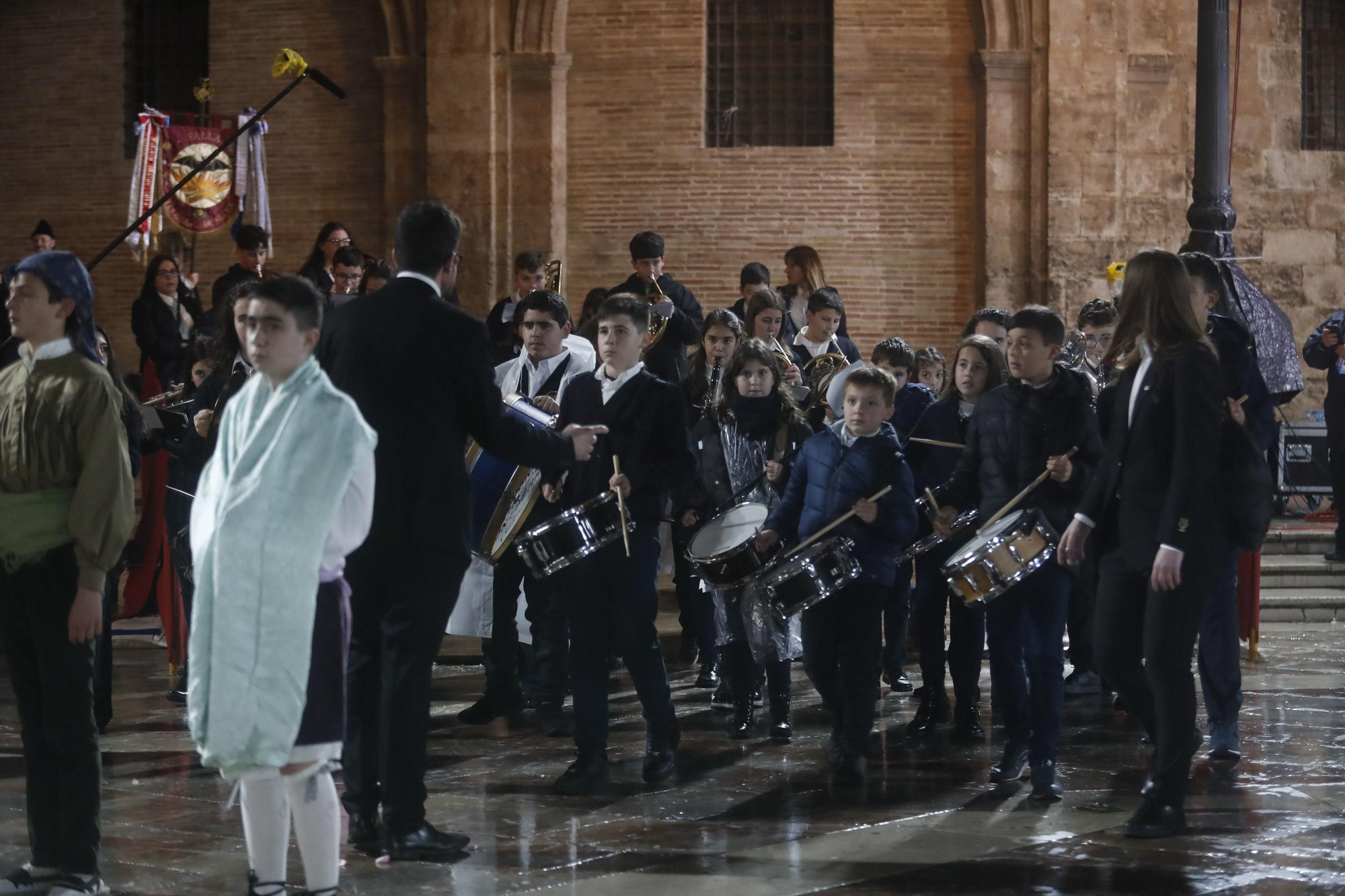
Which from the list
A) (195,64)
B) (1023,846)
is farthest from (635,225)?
(1023,846)

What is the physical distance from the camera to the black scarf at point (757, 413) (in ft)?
25.7

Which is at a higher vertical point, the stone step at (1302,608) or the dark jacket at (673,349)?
the dark jacket at (673,349)

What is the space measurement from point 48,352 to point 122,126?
13.8 meters

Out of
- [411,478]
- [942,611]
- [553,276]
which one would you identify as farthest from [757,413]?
[553,276]

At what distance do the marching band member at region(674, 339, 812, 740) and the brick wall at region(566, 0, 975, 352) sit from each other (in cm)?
874

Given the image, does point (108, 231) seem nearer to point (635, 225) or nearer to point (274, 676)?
point (635, 225)

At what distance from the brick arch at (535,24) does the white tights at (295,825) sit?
41.1 feet

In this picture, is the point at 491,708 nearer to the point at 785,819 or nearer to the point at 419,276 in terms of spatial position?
the point at 785,819

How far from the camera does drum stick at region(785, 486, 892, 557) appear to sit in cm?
672

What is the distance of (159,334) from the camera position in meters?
12.0

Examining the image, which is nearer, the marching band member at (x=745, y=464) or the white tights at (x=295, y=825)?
the white tights at (x=295, y=825)

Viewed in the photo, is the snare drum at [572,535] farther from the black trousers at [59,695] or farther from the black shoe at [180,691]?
the black shoe at [180,691]

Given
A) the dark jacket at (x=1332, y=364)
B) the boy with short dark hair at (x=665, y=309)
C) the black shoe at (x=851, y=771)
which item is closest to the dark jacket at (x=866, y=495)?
the black shoe at (x=851, y=771)

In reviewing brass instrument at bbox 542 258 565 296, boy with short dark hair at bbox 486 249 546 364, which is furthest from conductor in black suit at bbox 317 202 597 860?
brass instrument at bbox 542 258 565 296
